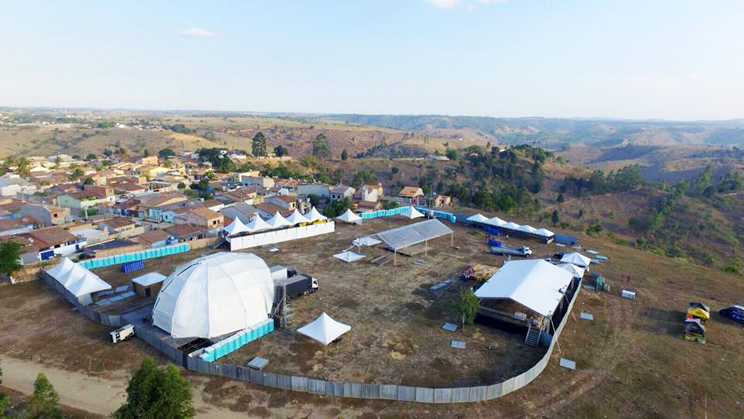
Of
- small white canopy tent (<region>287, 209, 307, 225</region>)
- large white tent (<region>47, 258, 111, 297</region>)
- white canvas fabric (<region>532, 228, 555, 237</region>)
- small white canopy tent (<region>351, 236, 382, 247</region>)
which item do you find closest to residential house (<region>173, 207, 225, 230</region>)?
small white canopy tent (<region>287, 209, 307, 225</region>)

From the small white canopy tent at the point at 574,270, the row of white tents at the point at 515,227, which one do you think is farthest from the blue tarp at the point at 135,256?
the small white canopy tent at the point at 574,270

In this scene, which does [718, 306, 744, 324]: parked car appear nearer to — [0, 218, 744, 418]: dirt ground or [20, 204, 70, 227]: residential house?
[0, 218, 744, 418]: dirt ground

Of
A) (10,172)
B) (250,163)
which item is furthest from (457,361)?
(10,172)

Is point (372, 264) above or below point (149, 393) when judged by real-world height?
below

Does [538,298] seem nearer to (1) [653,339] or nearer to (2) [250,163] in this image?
(1) [653,339]

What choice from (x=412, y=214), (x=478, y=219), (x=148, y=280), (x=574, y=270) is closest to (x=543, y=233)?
(x=478, y=219)

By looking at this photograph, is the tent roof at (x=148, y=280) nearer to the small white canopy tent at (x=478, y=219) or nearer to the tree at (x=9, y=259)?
the tree at (x=9, y=259)
